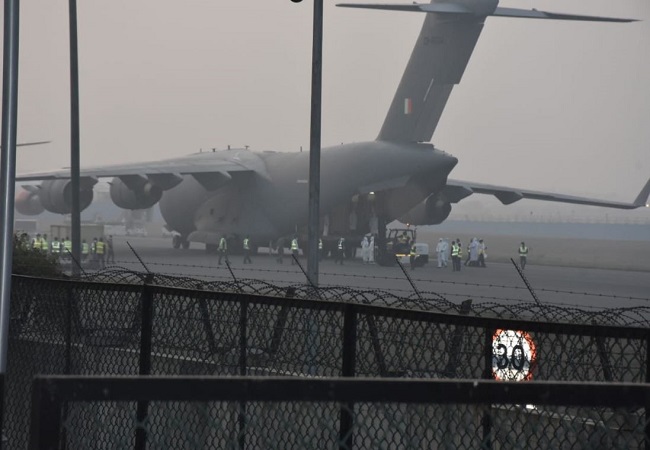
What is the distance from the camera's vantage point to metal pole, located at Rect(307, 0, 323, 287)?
67.8ft

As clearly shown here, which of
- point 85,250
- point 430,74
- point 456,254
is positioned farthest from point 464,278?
point 85,250

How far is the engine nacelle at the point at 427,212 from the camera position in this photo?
45812mm

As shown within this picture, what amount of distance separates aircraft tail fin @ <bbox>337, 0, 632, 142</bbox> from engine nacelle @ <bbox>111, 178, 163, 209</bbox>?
29.6 ft

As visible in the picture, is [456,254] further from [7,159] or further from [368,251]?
[7,159]

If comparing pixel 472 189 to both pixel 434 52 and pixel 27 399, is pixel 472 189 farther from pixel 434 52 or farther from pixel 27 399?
pixel 27 399

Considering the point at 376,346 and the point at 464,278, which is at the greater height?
the point at 376,346

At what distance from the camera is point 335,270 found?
40.0 meters

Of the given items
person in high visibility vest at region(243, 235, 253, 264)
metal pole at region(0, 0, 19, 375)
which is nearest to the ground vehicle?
person in high visibility vest at region(243, 235, 253, 264)

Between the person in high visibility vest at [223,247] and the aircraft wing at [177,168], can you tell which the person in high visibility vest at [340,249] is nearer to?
the person in high visibility vest at [223,247]

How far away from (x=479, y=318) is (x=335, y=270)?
3376cm

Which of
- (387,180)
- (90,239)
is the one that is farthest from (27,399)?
(90,239)

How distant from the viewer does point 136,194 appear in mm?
46281

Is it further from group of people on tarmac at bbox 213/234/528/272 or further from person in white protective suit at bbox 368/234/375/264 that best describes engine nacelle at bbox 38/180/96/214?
person in white protective suit at bbox 368/234/375/264

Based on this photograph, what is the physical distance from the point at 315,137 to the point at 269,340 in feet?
45.3
